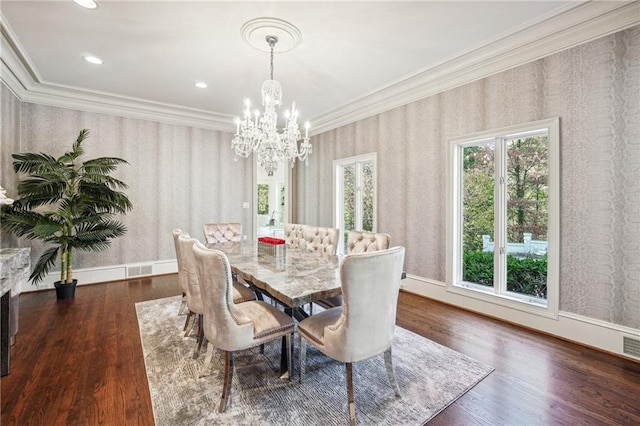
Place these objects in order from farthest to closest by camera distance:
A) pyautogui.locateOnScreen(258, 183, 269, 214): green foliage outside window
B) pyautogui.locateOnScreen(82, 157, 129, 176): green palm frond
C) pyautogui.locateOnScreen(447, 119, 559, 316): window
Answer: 1. pyautogui.locateOnScreen(258, 183, 269, 214): green foliage outside window
2. pyautogui.locateOnScreen(82, 157, 129, 176): green palm frond
3. pyautogui.locateOnScreen(447, 119, 559, 316): window

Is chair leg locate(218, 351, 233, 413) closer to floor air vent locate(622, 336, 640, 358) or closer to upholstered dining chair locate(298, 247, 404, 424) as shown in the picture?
upholstered dining chair locate(298, 247, 404, 424)

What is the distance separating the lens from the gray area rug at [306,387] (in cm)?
167

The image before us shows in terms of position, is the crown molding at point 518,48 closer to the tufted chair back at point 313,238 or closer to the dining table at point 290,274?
the tufted chair back at point 313,238

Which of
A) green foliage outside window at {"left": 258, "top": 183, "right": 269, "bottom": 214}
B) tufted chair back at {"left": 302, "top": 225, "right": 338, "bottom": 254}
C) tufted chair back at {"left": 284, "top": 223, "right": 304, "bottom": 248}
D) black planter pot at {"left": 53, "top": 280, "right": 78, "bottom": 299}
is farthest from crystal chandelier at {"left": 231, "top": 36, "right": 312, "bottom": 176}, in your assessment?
green foliage outside window at {"left": 258, "top": 183, "right": 269, "bottom": 214}

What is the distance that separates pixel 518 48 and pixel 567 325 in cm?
272

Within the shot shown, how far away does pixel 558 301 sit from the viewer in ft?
8.71

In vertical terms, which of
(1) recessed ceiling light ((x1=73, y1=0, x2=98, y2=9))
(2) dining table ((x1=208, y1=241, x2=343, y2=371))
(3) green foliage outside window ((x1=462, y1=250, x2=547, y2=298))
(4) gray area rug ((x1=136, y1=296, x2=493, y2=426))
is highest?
(1) recessed ceiling light ((x1=73, y1=0, x2=98, y2=9))

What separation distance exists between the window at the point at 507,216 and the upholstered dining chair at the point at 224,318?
2.65 meters

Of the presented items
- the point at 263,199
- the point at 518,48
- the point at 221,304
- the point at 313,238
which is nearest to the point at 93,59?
the point at 313,238

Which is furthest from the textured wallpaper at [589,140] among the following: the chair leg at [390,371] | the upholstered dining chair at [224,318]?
the upholstered dining chair at [224,318]

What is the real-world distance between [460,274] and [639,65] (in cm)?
247

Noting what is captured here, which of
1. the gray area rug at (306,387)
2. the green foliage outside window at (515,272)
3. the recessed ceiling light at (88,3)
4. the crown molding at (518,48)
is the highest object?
the recessed ceiling light at (88,3)

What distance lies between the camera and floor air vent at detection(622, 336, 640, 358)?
7.34ft

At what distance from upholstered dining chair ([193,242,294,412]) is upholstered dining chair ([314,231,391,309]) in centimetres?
78
